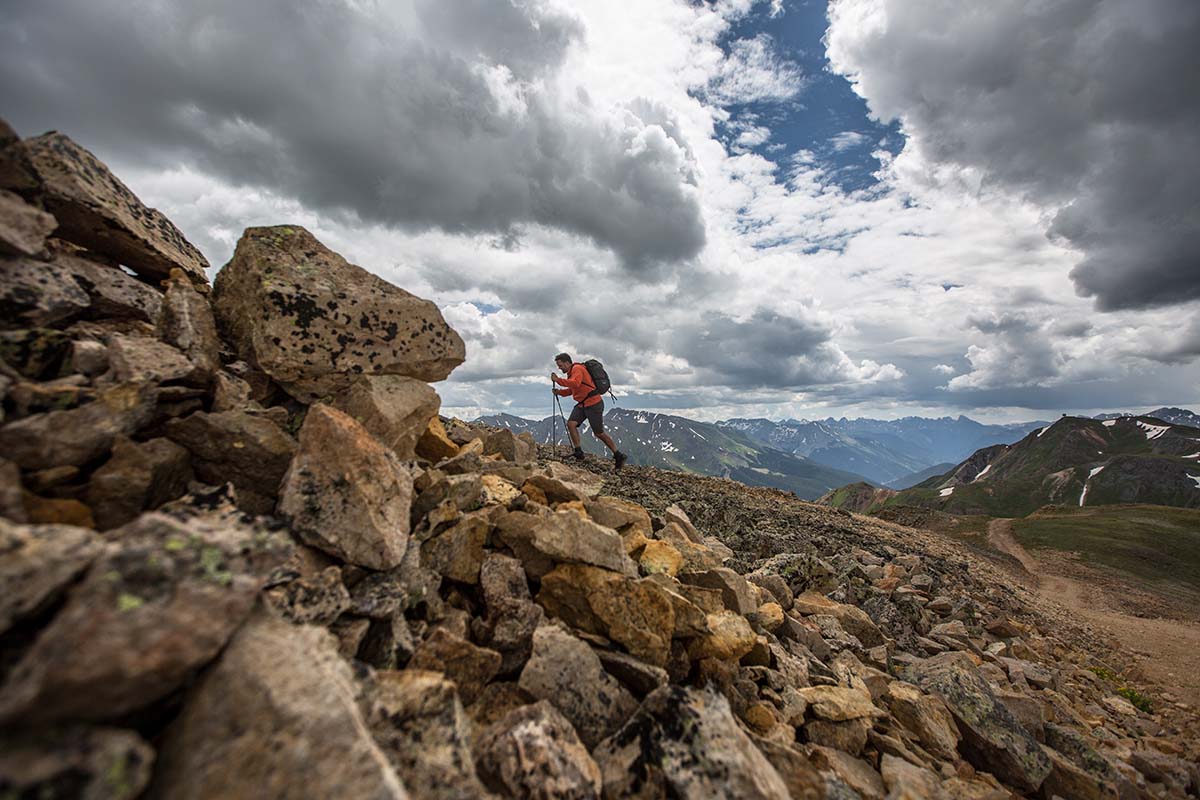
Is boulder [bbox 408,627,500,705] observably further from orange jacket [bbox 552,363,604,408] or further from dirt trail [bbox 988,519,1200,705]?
dirt trail [bbox 988,519,1200,705]

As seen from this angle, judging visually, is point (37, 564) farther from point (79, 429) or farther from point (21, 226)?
point (21, 226)

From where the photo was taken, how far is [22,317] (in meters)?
5.15

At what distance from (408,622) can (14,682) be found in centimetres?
330

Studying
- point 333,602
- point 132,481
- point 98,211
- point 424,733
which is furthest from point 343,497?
point 98,211

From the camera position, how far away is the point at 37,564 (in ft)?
10.1

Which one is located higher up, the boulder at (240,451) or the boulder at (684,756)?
the boulder at (240,451)

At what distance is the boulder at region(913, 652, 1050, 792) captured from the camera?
740 cm

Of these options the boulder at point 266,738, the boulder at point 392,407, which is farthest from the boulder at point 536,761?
the boulder at point 392,407

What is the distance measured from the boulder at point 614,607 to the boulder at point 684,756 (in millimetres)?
1053

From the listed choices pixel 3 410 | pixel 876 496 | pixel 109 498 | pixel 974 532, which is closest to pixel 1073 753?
pixel 109 498

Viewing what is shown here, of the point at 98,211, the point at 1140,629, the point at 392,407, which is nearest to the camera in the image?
the point at 98,211

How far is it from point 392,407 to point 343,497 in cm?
227

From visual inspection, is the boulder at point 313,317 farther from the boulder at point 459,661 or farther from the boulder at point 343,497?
the boulder at point 459,661

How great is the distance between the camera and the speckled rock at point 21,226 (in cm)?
507
